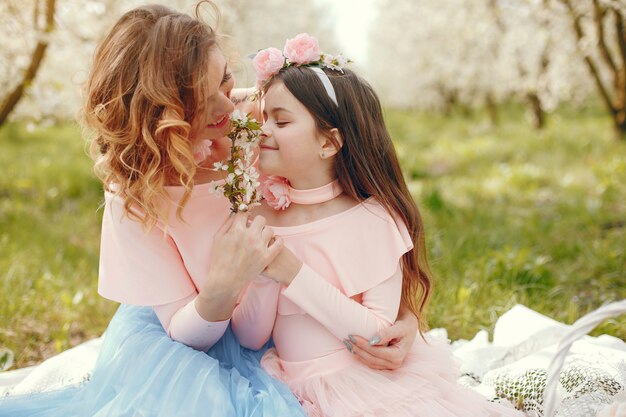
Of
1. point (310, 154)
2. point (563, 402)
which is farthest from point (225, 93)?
point (563, 402)

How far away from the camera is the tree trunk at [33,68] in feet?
15.0

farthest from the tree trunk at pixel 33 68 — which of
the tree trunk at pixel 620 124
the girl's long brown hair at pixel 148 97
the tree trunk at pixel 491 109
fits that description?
the tree trunk at pixel 491 109

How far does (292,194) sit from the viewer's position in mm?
1995

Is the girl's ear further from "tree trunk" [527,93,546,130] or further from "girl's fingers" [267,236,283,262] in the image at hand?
"tree trunk" [527,93,546,130]

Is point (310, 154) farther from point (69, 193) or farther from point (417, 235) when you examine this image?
point (69, 193)

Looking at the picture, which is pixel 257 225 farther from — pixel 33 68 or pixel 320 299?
pixel 33 68

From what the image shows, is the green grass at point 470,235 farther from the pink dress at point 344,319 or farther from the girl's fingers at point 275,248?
the girl's fingers at point 275,248

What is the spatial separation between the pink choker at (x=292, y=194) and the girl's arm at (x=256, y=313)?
0.26m

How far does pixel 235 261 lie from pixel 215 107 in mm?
502

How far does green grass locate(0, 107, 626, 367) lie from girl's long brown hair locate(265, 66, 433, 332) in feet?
3.97

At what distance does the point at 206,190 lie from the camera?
2.09 metres

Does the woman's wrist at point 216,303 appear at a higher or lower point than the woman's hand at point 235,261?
lower

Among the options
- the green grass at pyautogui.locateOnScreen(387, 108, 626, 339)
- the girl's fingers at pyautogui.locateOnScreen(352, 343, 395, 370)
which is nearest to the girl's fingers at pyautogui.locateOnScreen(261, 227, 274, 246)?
the girl's fingers at pyautogui.locateOnScreen(352, 343, 395, 370)

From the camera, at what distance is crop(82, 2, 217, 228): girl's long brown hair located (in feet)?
5.93
